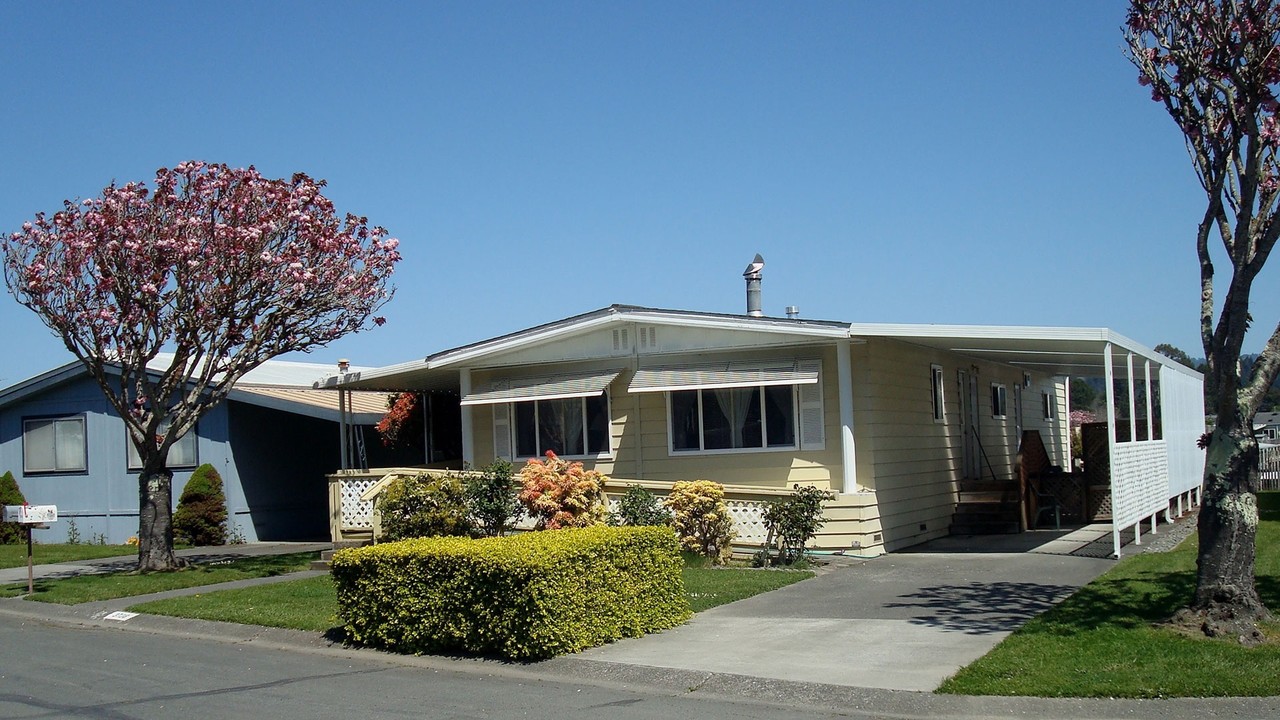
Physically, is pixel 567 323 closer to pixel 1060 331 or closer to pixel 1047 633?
pixel 1060 331

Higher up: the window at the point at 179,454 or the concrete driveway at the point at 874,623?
the window at the point at 179,454

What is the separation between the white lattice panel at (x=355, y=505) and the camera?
17922 millimetres

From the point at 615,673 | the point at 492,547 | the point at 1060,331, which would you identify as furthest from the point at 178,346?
the point at 1060,331

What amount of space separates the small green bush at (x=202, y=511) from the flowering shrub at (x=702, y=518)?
34.4ft

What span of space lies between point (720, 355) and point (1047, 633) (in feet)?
26.5

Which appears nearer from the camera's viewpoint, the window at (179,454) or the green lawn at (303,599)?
the green lawn at (303,599)

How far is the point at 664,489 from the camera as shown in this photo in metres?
15.8

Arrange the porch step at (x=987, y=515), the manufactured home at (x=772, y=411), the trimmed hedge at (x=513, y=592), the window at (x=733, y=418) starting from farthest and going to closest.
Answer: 1. the porch step at (x=987, y=515)
2. the window at (x=733, y=418)
3. the manufactured home at (x=772, y=411)
4. the trimmed hedge at (x=513, y=592)

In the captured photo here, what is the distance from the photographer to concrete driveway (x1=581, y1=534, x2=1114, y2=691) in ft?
28.9

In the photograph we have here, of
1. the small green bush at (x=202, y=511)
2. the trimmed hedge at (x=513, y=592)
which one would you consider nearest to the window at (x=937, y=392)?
the trimmed hedge at (x=513, y=592)

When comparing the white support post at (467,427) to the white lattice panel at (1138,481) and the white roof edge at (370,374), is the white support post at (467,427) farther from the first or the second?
the white lattice panel at (1138,481)

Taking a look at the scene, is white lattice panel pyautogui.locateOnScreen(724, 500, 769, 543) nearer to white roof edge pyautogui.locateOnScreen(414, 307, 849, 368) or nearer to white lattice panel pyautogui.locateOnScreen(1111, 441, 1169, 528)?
white roof edge pyautogui.locateOnScreen(414, 307, 849, 368)

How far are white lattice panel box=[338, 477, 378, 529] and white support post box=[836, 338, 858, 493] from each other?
23.0 feet

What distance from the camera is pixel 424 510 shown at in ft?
52.5
